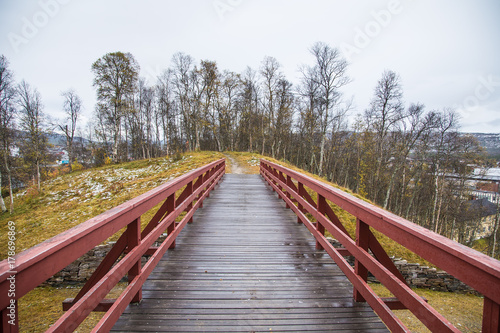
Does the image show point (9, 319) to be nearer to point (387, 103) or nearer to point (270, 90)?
point (387, 103)

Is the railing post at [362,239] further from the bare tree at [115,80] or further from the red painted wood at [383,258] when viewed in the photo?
the bare tree at [115,80]

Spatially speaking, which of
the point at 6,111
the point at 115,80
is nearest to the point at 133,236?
the point at 6,111

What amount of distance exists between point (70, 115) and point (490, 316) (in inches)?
1471

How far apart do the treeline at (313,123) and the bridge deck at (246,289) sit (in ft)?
51.3

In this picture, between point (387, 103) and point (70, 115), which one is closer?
point (387, 103)

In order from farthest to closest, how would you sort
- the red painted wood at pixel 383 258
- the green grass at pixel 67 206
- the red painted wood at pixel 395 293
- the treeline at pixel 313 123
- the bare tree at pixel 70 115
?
the bare tree at pixel 70 115, the treeline at pixel 313 123, the green grass at pixel 67 206, the red painted wood at pixel 383 258, the red painted wood at pixel 395 293

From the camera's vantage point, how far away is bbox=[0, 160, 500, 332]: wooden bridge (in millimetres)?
1036

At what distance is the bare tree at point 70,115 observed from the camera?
88.9 feet

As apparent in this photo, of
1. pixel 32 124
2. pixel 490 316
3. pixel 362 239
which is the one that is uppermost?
pixel 32 124

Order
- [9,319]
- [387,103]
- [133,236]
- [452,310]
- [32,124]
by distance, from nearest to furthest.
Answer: [9,319] < [133,236] < [452,310] < [32,124] < [387,103]

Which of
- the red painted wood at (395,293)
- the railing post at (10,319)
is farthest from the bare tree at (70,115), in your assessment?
the red painted wood at (395,293)

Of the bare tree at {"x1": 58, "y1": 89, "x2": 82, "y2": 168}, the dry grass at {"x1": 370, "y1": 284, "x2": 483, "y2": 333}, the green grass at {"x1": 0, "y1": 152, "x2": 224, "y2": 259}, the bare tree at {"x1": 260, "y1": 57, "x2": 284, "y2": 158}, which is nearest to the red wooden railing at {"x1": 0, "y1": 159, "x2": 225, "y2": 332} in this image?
the dry grass at {"x1": 370, "y1": 284, "x2": 483, "y2": 333}

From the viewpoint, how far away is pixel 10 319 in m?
0.85

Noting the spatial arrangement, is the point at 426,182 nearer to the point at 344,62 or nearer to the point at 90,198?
the point at 344,62
